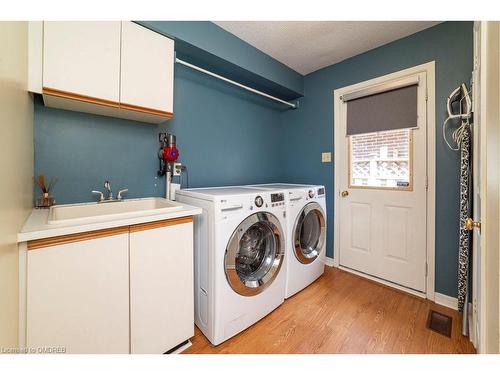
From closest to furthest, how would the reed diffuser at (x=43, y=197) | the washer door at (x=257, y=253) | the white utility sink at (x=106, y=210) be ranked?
the white utility sink at (x=106, y=210) < the reed diffuser at (x=43, y=197) < the washer door at (x=257, y=253)

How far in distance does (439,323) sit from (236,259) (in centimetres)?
156

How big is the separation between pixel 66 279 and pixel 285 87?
8.18ft

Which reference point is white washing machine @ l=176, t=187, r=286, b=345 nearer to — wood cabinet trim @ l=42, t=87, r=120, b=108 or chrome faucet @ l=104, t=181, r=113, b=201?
chrome faucet @ l=104, t=181, r=113, b=201

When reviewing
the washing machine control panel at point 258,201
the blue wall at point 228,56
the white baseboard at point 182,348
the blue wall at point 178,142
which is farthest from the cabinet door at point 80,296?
the blue wall at point 228,56

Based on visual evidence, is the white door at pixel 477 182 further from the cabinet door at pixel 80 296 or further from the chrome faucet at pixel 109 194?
the chrome faucet at pixel 109 194

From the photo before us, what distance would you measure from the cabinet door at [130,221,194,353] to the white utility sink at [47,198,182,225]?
97 mm

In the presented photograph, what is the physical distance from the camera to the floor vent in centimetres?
140

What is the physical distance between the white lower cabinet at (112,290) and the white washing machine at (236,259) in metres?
0.13

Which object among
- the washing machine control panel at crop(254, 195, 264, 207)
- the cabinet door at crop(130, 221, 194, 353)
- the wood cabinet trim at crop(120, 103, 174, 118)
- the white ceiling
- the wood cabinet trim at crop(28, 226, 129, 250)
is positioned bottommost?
the cabinet door at crop(130, 221, 194, 353)

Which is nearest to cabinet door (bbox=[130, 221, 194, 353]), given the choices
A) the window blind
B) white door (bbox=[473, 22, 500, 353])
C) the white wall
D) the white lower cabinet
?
the white lower cabinet

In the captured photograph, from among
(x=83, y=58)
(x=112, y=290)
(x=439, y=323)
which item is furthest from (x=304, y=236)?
(x=83, y=58)

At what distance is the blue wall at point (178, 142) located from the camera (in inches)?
52.2

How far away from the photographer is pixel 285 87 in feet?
7.80
